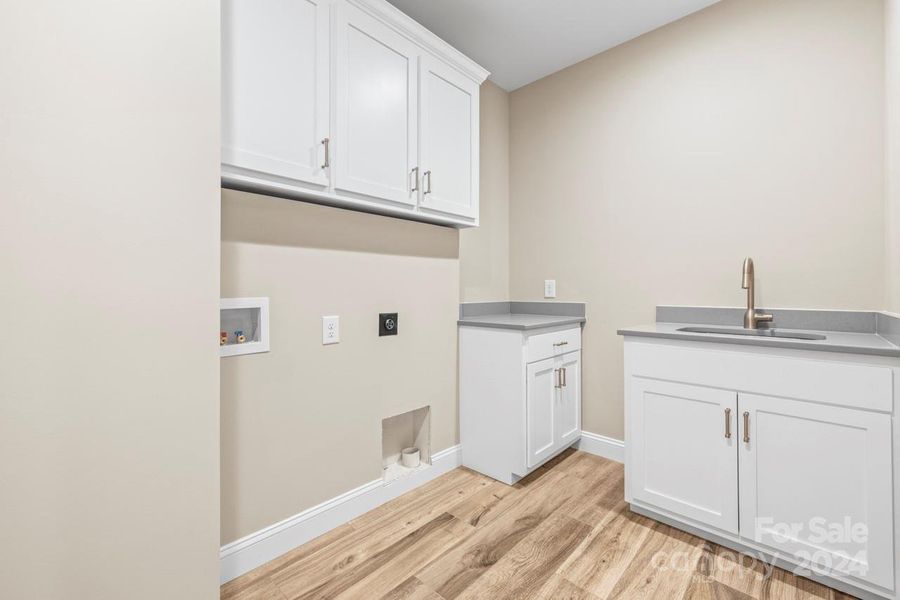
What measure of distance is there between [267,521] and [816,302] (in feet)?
8.48

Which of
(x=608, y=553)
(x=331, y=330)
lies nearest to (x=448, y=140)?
(x=331, y=330)

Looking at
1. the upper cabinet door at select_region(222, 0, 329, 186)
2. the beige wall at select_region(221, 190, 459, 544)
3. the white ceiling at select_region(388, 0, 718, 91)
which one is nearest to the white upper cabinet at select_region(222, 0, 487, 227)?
the upper cabinet door at select_region(222, 0, 329, 186)

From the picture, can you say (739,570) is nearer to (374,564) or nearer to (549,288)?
(374,564)

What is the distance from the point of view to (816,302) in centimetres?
185

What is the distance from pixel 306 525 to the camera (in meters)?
1.69

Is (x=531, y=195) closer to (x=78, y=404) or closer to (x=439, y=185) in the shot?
(x=439, y=185)

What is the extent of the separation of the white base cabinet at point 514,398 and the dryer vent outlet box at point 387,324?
0.51 metres

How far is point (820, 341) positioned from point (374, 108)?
6.67 ft

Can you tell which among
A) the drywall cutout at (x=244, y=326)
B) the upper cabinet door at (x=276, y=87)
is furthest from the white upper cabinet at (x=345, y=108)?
the drywall cutout at (x=244, y=326)

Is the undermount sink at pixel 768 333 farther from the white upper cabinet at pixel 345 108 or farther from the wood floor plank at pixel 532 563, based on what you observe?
the white upper cabinet at pixel 345 108

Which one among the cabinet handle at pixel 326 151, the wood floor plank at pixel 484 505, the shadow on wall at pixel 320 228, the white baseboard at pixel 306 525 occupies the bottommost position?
the wood floor plank at pixel 484 505

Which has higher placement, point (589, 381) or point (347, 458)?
point (589, 381)

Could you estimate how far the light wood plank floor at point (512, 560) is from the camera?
1411 millimetres

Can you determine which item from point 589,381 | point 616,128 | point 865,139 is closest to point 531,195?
point 616,128
